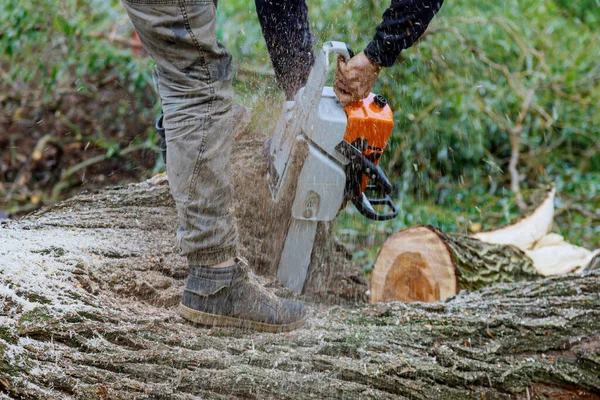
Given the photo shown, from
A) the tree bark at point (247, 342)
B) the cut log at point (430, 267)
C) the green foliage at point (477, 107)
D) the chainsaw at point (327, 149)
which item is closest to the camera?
the tree bark at point (247, 342)

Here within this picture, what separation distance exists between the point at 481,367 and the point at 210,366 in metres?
0.78

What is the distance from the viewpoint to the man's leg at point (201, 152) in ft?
5.79

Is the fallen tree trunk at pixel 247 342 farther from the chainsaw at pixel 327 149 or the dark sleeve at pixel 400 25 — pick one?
the dark sleeve at pixel 400 25

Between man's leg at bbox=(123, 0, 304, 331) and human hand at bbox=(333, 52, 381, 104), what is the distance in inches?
17.5

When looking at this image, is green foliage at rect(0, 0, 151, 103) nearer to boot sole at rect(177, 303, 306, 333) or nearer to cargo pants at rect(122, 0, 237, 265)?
cargo pants at rect(122, 0, 237, 265)

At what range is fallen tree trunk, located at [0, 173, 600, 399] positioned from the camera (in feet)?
5.29

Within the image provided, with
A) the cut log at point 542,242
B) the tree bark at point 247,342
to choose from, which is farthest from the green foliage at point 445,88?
the tree bark at point 247,342

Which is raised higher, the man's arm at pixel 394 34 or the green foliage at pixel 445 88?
the man's arm at pixel 394 34

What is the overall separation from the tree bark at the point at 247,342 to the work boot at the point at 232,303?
0.05m

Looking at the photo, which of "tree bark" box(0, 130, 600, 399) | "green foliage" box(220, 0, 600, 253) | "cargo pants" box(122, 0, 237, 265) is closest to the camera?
"tree bark" box(0, 130, 600, 399)

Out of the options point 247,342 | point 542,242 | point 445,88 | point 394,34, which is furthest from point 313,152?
point 445,88

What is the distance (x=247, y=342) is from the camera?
73.4 inches

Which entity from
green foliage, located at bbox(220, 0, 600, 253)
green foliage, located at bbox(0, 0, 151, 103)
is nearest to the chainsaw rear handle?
green foliage, located at bbox(220, 0, 600, 253)

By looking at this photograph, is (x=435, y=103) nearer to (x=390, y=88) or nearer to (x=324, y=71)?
(x=390, y=88)
